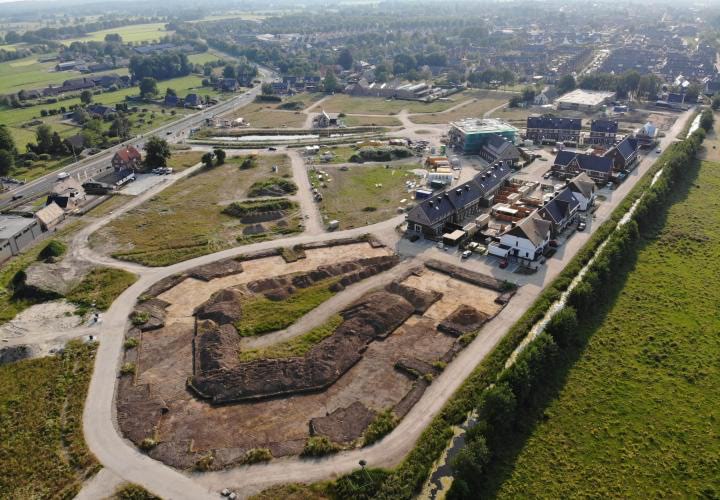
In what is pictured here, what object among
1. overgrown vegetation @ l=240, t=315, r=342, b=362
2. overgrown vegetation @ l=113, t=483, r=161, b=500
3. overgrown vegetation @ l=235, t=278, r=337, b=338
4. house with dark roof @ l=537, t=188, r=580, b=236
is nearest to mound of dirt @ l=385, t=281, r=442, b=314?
overgrown vegetation @ l=235, t=278, r=337, b=338

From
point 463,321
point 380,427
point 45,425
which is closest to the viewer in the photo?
point 380,427

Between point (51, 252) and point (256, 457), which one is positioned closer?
point (256, 457)

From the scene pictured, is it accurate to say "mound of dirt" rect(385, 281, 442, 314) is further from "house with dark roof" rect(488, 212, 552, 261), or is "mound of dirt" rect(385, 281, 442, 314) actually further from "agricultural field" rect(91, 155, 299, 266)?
"agricultural field" rect(91, 155, 299, 266)

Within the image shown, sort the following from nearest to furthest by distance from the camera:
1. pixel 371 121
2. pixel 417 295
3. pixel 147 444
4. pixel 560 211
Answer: pixel 147 444
pixel 417 295
pixel 560 211
pixel 371 121

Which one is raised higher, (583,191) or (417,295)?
(583,191)

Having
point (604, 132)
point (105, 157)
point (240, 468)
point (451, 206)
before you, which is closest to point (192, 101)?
point (105, 157)

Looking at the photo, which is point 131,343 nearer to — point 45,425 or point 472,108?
point 45,425
